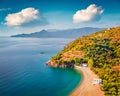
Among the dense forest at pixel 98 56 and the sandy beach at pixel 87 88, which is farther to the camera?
the dense forest at pixel 98 56

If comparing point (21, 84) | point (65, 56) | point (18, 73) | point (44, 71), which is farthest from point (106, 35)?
point (21, 84)

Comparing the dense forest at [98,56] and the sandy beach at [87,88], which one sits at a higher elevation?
the dense forest at [98,56]

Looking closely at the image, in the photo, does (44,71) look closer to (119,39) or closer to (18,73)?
(18,73)

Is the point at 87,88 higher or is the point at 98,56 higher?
the point at 98,56

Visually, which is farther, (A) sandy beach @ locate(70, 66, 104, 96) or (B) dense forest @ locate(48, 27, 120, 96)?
(B) dense forest @ locate(48, 27, 120, 96)

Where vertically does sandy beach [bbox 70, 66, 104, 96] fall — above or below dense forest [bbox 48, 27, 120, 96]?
below

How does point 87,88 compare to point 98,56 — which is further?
point 98,56

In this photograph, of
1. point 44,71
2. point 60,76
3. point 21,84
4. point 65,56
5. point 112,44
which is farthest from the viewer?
point 112,44

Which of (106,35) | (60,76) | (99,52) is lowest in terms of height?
(60,76)
